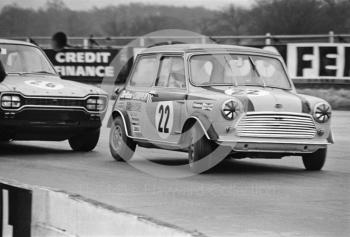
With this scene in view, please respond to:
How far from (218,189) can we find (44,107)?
3989mm

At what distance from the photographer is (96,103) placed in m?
12.3

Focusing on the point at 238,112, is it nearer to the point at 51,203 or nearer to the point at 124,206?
the point at 124,206

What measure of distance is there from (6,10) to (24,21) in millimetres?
2719

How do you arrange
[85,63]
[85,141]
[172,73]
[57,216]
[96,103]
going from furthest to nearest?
[85,63], [85,141], [96,103], [172,73], [57,216]

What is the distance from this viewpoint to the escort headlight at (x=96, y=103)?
40.1ft

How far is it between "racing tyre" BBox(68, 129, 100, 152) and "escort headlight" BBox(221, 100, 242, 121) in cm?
352

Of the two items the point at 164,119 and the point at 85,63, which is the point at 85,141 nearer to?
the point at 164,119

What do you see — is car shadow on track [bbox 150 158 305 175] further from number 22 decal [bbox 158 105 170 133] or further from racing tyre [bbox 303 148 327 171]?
number 22 decal [bbox 158 105 170 133]

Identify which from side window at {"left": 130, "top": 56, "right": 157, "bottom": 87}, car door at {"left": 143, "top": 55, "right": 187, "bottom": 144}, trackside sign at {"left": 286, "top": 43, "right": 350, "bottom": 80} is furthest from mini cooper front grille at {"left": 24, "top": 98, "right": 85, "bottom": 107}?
trackside sign at {"left": 286, "top": 43, "right": 350, "bottom": 80}

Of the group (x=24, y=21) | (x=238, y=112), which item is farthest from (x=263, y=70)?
(x=24, y=21)

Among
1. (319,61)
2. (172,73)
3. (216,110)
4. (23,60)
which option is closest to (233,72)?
(172,73)

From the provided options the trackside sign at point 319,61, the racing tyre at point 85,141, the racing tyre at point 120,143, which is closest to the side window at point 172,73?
the racing tyre at point 120,143

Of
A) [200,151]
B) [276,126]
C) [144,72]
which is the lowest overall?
[200,151]

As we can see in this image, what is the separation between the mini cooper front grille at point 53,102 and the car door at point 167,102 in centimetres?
154
